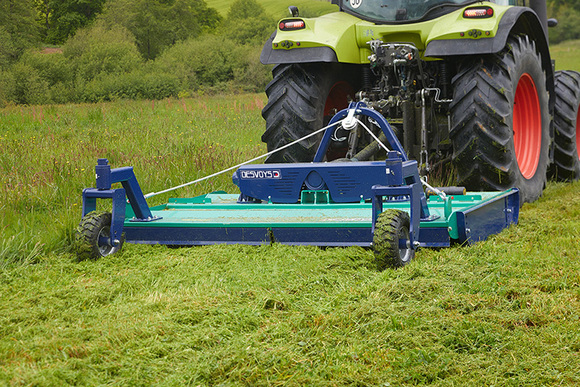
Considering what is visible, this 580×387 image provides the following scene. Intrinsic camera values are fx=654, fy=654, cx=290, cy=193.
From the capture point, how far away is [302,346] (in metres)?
2.36

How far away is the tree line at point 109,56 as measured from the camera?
24500 millimetres

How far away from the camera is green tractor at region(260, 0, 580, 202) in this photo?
4.60 meters

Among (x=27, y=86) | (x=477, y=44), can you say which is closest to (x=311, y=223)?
(x=477, y=44)

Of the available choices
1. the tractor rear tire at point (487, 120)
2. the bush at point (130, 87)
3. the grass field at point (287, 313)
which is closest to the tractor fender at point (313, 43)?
the tractor rear tire at point (487, 120)

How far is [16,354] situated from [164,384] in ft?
2.00

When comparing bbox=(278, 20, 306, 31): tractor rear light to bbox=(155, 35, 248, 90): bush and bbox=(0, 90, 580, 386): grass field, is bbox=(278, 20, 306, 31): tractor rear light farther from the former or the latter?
bbox=(155, 35, 248, 90): bush

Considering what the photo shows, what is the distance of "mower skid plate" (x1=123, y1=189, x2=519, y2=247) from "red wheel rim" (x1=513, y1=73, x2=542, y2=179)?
48.5 inches

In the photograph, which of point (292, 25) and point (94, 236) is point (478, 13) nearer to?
point (292, 25)

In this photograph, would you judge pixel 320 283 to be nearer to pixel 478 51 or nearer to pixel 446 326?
pixel 446 326

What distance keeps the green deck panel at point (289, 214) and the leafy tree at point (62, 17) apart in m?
31.8

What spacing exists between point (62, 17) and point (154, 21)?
465 cm

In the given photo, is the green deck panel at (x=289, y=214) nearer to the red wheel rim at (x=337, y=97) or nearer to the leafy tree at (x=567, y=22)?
the red wheel rim at (x=337, y=97)

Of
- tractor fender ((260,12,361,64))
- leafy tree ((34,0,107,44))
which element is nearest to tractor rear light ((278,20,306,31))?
tractor fender ((260,12,361,64))

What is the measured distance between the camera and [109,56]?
27000 millimetres
